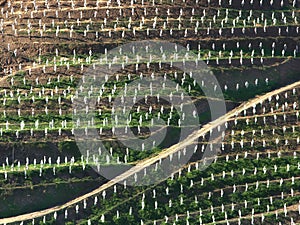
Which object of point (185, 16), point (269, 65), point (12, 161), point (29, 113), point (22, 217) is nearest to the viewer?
point (22, 217)

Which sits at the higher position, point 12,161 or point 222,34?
point 222,34

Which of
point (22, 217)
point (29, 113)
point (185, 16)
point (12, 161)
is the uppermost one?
point (185, 16)

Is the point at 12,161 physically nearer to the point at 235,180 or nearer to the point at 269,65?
the point at 235,180

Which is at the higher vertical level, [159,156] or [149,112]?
[149,112]

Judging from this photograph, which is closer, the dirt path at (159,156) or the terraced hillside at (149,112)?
the dirt path at (159,156)

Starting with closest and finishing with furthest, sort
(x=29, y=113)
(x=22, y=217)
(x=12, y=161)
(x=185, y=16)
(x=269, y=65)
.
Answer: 1. (x=22, y=217)
2. (x=12, y=161)
3. (x=29, y=113)
4. (x=269, y=65)
5. (x=185, y=16)

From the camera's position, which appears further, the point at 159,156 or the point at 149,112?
the point at 149,112

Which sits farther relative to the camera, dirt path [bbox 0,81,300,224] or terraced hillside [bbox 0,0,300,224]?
terraced hillside [bbox 0,0,300,224]

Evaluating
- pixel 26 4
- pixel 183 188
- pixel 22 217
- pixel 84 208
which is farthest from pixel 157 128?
pixel 26 4
